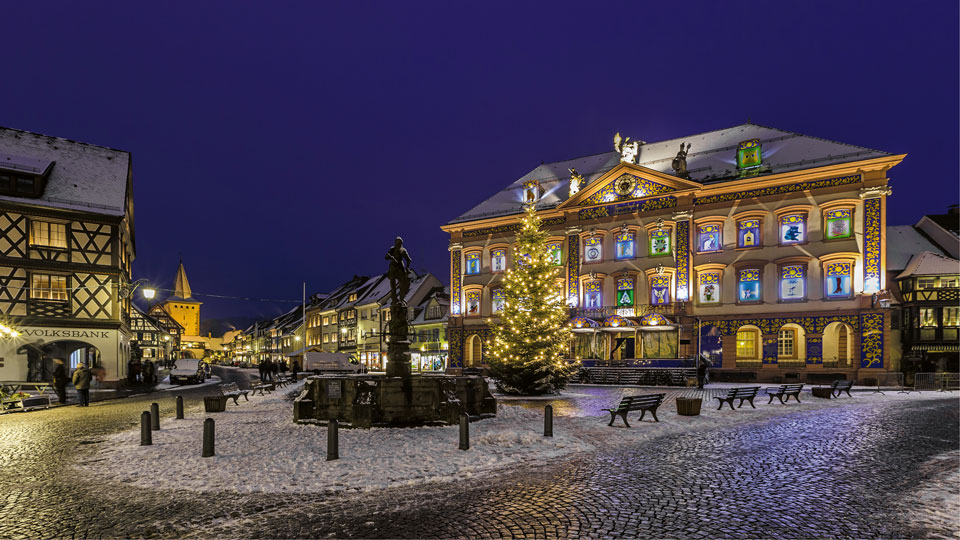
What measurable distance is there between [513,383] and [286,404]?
9.86 m

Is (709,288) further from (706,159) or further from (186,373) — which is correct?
(186,373)

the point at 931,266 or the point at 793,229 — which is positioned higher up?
the point at 793,229

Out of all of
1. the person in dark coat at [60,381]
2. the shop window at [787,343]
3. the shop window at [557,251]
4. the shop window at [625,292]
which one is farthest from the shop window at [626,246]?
the person in dark coat at [60,381]

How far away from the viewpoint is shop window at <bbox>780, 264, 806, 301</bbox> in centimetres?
3797

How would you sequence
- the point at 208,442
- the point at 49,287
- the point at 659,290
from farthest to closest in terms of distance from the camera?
the point at 659,290 → the point at 49,287 → the point at 208,442

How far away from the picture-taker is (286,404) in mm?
22984

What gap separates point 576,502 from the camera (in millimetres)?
8328

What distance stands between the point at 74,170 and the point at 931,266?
56.2 meters

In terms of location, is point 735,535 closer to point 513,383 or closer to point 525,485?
point 525,485

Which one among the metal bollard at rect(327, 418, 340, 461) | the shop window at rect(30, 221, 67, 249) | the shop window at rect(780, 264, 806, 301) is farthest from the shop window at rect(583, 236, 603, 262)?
the metal bollard at rect(327, 418, 340, 461)

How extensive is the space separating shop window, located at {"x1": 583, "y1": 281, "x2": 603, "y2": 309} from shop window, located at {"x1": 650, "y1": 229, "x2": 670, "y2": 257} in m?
4.73

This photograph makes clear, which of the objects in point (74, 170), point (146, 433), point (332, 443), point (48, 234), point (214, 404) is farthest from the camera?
point (74, 170)

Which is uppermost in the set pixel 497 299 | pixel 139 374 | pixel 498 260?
pixel 498 260

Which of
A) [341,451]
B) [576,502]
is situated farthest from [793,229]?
[576,502]
